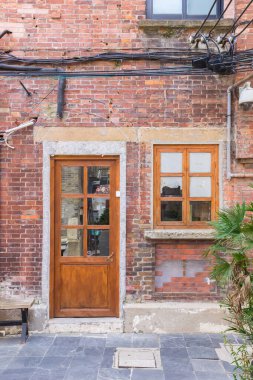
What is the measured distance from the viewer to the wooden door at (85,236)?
6.68m

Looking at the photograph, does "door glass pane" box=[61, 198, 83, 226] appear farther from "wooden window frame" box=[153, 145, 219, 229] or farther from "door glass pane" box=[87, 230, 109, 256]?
"wooden window frame" box=[153, 145, 219, 229]

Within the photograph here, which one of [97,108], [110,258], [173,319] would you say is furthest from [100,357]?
[97,108]

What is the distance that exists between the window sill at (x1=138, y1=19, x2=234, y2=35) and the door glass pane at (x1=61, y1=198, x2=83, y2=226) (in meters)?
3.02

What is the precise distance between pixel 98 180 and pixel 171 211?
4.29 ft

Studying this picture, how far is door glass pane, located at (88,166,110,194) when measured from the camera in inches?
265

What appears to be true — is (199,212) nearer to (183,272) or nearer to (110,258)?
(183,272)

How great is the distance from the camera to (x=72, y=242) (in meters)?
6.74

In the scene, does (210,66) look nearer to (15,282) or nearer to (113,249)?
(113,249)

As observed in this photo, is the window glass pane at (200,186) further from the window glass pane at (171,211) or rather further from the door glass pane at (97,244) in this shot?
the door glass pane at (97,244)

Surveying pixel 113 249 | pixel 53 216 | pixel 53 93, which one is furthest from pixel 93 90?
pixel 113 249

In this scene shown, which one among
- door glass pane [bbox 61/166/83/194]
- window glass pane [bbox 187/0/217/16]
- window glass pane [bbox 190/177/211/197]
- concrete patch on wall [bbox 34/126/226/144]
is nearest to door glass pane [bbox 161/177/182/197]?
window glass pane [bbox 190/177/211/197]

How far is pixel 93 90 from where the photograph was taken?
21.8 feet

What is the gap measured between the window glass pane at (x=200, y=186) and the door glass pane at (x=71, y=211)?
1850 mm

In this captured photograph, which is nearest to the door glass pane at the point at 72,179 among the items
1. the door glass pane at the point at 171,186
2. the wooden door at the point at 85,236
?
the wooden door at the point at 85,236
